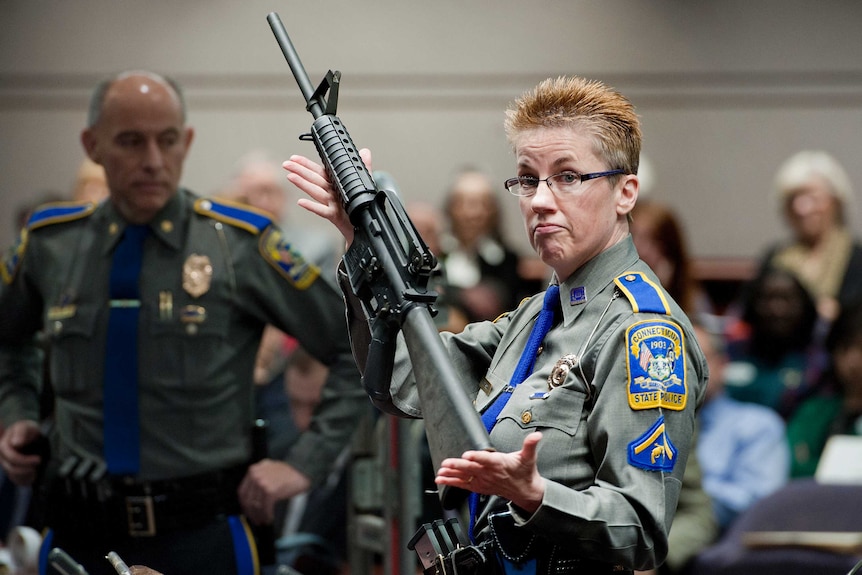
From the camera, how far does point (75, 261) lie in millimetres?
2965

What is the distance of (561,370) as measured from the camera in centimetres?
184

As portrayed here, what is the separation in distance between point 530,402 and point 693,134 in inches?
215

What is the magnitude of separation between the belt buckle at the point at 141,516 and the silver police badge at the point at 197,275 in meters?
0.49

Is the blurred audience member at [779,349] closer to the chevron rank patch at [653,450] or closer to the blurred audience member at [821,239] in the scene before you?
the blurred audience member at [821,239]

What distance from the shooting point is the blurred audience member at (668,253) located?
15.2ft

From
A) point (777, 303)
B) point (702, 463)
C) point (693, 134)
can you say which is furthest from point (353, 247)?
point (693, 134)

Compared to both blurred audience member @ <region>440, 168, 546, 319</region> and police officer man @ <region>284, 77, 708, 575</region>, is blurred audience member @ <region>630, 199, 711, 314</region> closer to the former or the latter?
blurred audience member @ <region>440, 168, 546, 319</region>

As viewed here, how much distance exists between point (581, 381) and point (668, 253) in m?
2.96

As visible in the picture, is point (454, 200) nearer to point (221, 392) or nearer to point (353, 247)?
point (221, 392)

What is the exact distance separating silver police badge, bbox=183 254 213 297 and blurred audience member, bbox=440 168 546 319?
2396 mm

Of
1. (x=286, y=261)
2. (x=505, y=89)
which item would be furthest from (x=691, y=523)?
(x=505, y=89)

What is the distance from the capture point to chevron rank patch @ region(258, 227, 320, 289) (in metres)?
2.94

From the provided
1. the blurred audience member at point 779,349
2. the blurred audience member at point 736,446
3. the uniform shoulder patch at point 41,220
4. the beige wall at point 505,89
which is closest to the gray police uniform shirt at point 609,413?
the uniform shoulder patch at point 41,220

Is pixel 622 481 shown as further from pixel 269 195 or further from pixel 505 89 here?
pixel 505 89
